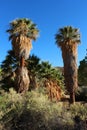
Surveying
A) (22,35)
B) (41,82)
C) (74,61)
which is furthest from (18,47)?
(74,61)

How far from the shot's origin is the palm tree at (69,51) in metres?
39.5

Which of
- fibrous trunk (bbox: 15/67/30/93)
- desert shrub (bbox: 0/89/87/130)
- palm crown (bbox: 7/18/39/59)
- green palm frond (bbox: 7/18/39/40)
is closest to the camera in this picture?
desert shrub (bbox: 0/89/87/130)

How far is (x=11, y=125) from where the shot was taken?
827 inches

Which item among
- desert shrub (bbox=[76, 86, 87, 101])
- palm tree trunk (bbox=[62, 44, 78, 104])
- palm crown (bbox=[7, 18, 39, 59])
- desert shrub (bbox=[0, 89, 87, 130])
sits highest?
palm crown (bbox=[7, 18, 39, 59])

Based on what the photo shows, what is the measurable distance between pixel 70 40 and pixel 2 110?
20953 millimetres

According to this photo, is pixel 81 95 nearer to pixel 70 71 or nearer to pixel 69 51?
pixel 70 71

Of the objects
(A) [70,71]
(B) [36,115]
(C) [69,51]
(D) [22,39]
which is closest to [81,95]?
(A) [70,71]

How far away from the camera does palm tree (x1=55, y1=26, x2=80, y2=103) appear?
3950 cm

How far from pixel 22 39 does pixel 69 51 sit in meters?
6.11

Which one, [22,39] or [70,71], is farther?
[70,71]

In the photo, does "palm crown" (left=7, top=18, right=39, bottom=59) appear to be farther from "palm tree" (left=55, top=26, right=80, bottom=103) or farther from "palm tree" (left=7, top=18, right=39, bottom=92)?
"palm tree" (left=55, top=26, right=80, bottom=103)

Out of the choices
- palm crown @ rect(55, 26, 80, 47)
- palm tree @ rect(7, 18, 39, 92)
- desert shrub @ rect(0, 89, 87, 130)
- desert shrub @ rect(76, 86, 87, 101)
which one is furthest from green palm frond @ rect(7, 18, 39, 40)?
desert shrub @ rect(0, 89, 87, 130)

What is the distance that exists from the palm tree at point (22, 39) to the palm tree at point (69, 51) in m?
4.14

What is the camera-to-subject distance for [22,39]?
37.2 meters
